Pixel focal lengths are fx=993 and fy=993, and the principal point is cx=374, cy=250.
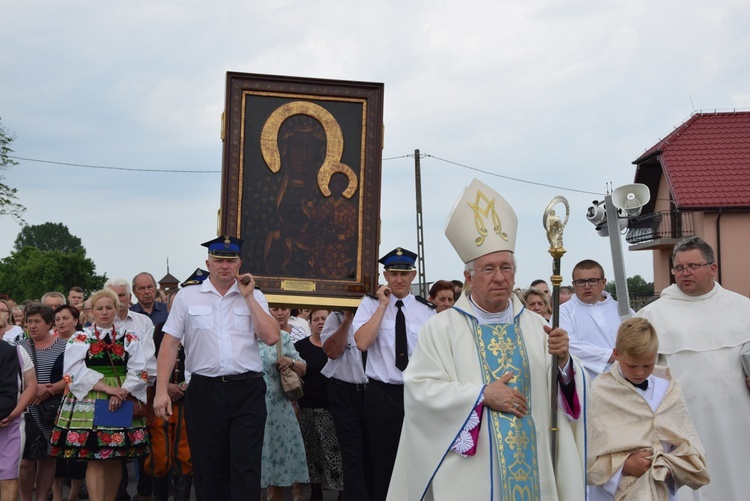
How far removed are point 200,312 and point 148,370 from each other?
1.94m

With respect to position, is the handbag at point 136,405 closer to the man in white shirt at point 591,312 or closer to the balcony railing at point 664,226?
the man in white shirt at point 591,312

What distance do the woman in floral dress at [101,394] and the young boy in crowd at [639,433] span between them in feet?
15.7

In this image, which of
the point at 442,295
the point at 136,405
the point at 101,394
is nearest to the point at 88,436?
the point at 101,394

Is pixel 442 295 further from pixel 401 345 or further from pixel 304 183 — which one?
pixel 304 183

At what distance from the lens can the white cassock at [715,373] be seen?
7113 millimetres

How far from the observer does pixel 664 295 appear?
757 cm

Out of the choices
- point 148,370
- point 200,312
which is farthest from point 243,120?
point 148,370

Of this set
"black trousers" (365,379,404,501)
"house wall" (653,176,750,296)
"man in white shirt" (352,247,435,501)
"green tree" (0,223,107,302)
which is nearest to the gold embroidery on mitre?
"man in white shirt" (352,247,435,501)

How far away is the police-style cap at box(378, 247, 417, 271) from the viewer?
874 centimetres

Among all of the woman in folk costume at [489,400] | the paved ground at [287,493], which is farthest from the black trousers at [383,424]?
the paved ground at [287,493]

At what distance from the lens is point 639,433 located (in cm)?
559

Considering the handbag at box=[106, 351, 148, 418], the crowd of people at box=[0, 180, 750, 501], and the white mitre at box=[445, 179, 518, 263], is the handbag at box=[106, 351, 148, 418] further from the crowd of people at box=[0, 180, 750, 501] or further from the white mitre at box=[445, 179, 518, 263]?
the white mitre at box=[445, 179, 518, 263]

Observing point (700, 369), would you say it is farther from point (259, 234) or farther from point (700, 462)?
point (259, 234)

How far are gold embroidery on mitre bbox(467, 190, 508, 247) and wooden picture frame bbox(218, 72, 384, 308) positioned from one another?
2.60 m
